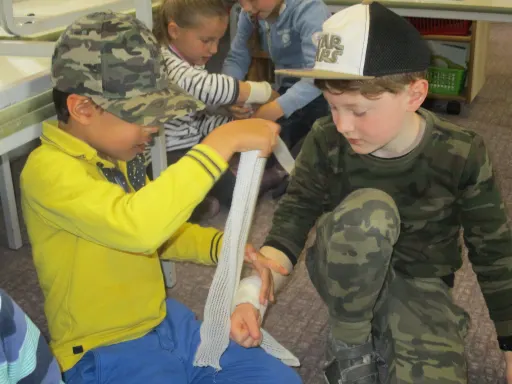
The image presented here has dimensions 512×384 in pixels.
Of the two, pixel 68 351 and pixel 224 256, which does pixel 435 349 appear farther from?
pixel 68 351

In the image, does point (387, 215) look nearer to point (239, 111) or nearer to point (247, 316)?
point (247, 316)

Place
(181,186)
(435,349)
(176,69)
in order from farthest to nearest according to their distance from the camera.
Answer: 1. (176,69)
2. (435,349)
3. (181,186)

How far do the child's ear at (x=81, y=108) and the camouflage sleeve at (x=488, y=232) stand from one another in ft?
1.87

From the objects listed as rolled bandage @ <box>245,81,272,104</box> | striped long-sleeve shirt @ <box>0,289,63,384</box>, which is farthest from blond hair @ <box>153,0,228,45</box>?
striped long-sleeve shirt @ <box>0,289,63,384</box>

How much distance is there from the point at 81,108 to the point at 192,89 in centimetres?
82

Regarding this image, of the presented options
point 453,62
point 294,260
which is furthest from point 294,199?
point 453,62

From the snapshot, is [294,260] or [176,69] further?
[176,69]

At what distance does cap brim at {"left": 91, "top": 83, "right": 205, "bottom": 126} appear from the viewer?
38.6 inches

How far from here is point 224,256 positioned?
102 centimetres

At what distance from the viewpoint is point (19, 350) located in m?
0.60

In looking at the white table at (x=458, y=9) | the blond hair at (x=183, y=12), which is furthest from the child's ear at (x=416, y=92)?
the white table at (x=458, y=9)

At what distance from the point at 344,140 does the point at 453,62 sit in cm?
185

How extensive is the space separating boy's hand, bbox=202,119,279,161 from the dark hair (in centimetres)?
21

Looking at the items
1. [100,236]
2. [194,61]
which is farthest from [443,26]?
[100,236]
